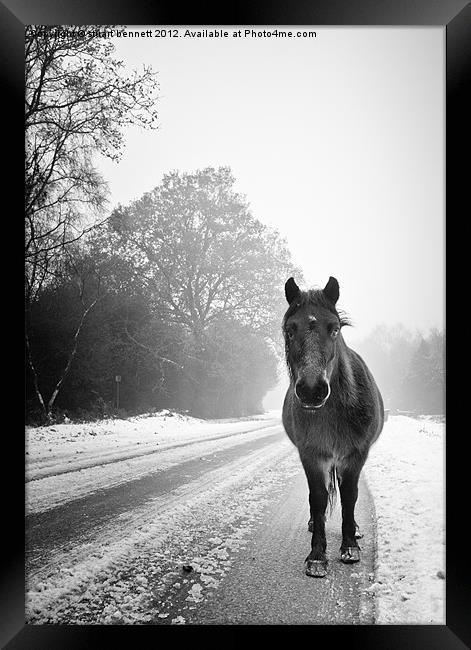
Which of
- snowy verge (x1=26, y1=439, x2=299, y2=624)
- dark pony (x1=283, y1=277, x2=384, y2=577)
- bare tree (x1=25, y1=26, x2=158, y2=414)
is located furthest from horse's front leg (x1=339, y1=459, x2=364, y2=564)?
bare tree (x1=25, y1=26, x2=158, y2=414)

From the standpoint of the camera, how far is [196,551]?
264cm

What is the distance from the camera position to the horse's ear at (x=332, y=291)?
2.44 meters

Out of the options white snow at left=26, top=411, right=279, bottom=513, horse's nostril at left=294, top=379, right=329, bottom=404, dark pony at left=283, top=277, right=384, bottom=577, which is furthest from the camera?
white snow at left=26, top=411, right=279, bottom=513

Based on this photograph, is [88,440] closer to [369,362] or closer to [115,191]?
[115,191]

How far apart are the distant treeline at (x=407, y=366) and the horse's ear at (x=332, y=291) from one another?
1.98 feet

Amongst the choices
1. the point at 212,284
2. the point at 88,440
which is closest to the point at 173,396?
the point at 88,440

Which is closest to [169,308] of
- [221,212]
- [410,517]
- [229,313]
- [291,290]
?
[229,313]

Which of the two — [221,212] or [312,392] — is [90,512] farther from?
[221,212]

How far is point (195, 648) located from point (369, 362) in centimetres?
212

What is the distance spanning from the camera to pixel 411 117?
3148 mm

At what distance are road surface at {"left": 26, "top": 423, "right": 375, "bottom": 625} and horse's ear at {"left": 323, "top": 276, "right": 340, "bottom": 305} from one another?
1.30 meters

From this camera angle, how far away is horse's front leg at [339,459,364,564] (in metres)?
2.54

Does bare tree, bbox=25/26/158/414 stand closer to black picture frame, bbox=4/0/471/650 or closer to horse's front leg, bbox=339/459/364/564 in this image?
black picture frame, bbox=4/0/471/650

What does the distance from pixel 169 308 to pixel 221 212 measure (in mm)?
903
